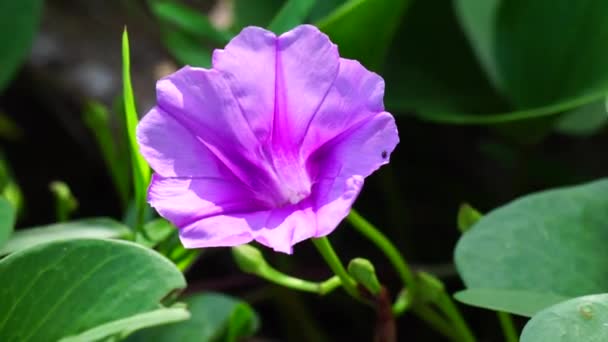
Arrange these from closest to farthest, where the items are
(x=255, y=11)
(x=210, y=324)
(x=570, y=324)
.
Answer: (x=570, y=324)
(x=210, y=324)
(x=255, y=11)

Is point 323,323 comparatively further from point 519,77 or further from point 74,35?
point 74,35

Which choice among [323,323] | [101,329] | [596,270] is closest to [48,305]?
[101,329]

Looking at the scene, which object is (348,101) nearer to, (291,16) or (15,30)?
(291,16)

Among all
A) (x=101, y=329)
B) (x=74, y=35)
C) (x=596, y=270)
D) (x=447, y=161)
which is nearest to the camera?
(x=101, y=329)

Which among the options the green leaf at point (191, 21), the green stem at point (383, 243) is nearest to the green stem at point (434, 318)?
the green stem at point (383, 243)

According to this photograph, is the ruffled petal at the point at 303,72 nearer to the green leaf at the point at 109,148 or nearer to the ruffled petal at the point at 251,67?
the ruffled petal at the point at 251,67

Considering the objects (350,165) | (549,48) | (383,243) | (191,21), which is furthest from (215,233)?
(549,48)
